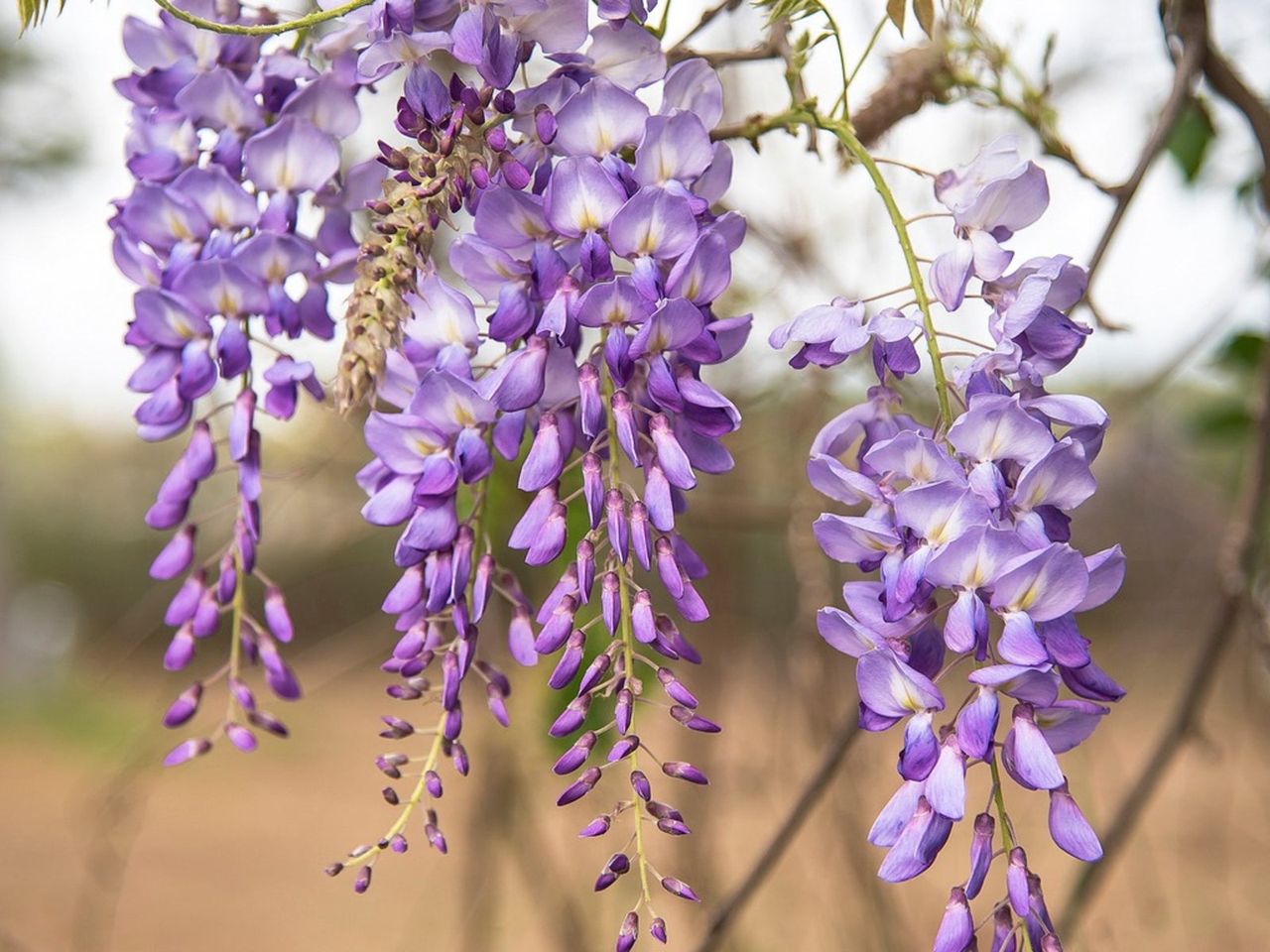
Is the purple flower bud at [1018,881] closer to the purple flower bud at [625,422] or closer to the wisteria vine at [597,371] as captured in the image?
the wisteria vine at [597,371]

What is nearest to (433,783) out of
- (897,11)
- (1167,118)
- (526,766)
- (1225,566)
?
(897,11)

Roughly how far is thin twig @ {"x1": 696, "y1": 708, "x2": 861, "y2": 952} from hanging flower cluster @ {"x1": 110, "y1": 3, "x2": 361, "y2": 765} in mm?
385

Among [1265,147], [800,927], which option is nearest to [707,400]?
[1265,147]

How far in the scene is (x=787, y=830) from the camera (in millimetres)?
864

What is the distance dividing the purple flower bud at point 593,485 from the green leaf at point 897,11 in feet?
0.77

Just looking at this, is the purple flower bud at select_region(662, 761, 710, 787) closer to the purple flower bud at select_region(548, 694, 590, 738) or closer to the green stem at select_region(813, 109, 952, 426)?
the purple flower bud at select_region(548, 694, 590, 738)

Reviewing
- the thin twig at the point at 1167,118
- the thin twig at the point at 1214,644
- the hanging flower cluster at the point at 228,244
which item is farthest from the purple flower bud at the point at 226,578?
the thin twig at the point at 1214,644

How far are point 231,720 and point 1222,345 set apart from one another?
3.79 feet

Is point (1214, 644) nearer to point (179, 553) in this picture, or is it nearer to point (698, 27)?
point (698, 27)

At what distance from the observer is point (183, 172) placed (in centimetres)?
55

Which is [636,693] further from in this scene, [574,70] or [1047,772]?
[574,70]

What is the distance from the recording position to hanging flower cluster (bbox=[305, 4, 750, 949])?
459mm

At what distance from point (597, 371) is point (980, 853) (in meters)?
0.23

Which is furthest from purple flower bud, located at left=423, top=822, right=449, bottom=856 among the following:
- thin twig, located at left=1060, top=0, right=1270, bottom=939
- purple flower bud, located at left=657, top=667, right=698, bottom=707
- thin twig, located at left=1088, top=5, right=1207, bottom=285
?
thin twig, located at left=1060, top=0, right=1270, bottom=939
